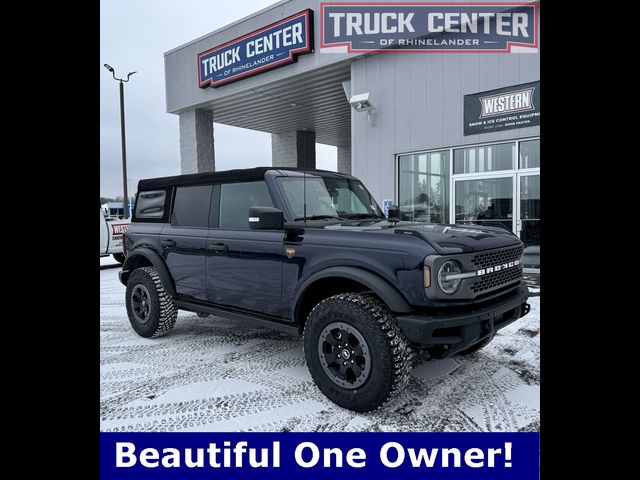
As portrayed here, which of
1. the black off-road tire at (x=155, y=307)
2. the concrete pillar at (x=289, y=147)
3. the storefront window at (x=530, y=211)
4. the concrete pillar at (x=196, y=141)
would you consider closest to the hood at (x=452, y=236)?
the black off-road tire at (x=155, y=307)

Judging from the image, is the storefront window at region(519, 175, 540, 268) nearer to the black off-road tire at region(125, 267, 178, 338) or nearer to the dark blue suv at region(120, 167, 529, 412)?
the dark blue suv at region(120, 167, 529, 412)

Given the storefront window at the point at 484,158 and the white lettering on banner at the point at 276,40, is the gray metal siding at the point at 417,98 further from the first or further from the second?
the white lettering on banner at the point at 276,40

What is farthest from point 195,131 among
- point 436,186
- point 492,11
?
point 492,11

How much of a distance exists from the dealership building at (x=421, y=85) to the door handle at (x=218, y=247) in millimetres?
3209

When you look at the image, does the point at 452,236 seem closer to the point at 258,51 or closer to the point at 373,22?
the point at 373,22

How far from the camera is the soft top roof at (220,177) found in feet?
12.7

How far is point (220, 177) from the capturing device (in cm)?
421

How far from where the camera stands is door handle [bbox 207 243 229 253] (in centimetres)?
395

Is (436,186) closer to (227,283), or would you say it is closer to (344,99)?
(344,99)

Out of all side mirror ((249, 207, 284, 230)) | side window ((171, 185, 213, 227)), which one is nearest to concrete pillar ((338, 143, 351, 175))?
side window ((171, 185, 213, 227))

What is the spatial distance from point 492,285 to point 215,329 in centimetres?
321

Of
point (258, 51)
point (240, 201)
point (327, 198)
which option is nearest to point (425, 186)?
point (258, 51)

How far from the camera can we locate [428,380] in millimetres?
3480

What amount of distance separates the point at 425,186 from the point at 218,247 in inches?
282
